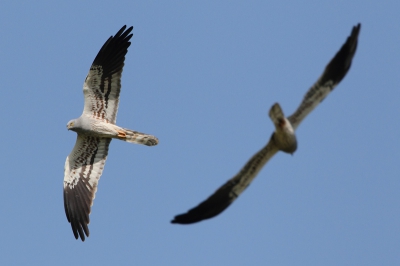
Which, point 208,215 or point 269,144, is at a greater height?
point 269,144

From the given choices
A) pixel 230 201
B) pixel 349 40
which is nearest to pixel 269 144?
pixel 230 201

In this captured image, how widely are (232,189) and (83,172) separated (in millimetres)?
5917

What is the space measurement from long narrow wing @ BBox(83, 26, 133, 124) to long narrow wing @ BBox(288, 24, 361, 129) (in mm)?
6166


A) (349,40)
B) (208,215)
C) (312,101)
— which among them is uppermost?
(349,40)

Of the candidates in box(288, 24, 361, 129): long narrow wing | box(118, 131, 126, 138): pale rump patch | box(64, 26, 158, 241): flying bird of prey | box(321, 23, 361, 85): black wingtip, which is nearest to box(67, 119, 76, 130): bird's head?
box(64, 26, 158, 241): flying bird of prey

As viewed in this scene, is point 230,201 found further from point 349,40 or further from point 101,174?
point 101,174

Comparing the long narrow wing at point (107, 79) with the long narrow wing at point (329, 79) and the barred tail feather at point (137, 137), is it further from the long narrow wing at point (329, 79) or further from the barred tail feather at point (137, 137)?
the long narrow wing at point (329, 79)

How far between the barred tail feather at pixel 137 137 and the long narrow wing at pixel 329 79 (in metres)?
5.51

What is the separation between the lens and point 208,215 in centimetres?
1321

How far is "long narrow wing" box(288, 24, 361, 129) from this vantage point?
12984 millimetres

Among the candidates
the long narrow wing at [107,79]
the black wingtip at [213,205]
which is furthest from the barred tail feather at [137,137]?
the black wingtip at [213,205]

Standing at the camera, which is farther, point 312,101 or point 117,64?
point 117,64

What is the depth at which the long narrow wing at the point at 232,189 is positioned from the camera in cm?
1314

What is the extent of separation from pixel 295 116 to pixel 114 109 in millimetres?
6273
